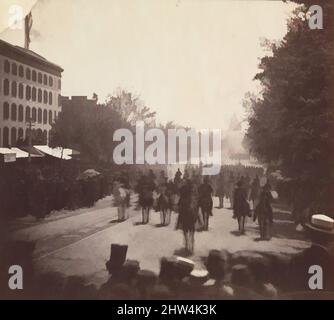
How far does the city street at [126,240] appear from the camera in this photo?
5.18 metres

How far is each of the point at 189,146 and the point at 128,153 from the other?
0.78 m

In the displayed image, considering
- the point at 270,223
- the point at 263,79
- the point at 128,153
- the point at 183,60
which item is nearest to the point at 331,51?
the point at 263,79

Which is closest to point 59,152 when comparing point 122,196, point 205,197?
point 122,196

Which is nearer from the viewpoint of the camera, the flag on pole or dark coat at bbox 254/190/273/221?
dark coat at bbox 254/190/273/221

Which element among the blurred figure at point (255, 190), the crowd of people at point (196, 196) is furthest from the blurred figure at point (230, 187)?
the blurred figure at point (255, 190)

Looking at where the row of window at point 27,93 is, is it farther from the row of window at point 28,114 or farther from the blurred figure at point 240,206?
the blurred figure at point 240,206

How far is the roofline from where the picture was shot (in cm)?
544

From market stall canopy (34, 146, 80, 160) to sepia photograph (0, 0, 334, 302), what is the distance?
0.03 meters

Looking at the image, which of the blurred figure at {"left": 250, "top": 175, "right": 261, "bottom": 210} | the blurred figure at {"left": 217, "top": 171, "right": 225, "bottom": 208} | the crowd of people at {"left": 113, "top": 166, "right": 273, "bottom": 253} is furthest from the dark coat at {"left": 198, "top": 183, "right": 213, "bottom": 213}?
the blurred figure at {"left": 250, "top": 175, "right": 261, "bottom": 210}

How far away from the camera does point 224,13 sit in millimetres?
5398

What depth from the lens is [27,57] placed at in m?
5.47

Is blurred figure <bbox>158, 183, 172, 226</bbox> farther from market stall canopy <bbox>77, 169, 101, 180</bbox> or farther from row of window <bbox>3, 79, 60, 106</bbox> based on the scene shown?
row of window <bbox>3, 79, 60, 106</bbox>

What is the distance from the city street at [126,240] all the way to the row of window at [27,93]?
1.57 m
